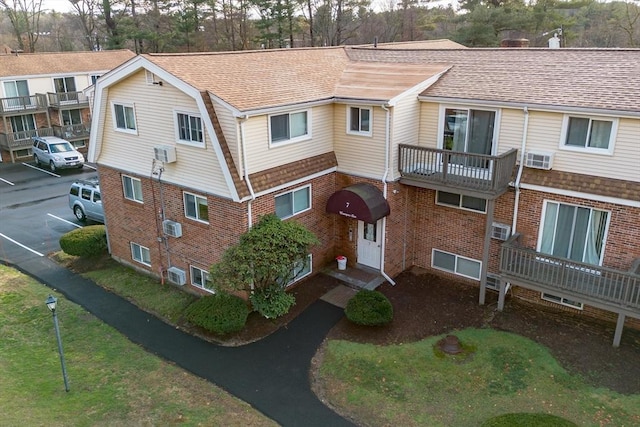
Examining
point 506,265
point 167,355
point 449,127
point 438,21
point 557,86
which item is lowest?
point 167,355

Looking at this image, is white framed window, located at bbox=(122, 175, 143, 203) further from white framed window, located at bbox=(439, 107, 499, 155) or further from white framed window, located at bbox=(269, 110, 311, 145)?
white framed window, located at bbox=(439, 107, 499, 155)

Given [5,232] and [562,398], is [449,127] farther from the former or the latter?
[5,232]

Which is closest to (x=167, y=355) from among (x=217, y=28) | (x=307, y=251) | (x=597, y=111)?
(x=307, y=251)

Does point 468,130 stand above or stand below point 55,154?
above

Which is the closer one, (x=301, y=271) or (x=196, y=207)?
(x=196, y=207)

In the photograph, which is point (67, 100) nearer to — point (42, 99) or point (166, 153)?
point (42, 99)

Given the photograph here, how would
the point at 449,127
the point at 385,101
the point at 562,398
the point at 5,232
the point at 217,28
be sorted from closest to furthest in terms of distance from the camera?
the point at 562,398 < the point at 385,101 < the point at 449,127 < the point at 5,232 < the point at 217,28

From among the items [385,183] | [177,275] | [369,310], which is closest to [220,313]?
[177,275]
